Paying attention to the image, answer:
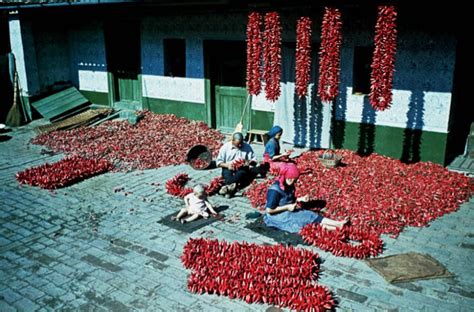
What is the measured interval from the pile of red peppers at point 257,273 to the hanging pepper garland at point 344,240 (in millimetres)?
527

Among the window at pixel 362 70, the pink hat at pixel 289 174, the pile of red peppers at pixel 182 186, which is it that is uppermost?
the window at pixel 362 70

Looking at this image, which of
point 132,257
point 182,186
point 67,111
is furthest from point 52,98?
point 132,257

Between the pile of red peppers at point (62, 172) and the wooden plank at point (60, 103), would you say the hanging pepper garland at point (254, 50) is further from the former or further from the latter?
the wooden plank at point (60, 103)

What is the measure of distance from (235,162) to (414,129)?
16.6 ft

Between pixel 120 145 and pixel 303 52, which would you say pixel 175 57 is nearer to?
pixel 120 145

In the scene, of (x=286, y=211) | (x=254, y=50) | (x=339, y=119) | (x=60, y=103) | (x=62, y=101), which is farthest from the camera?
(x=62, y=101)

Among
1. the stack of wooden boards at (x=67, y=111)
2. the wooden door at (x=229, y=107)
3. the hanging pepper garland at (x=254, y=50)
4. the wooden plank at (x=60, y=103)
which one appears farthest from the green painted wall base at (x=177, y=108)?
the hanging pepper garland at (x=254, y=50)

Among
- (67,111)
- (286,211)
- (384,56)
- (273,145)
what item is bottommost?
(286,211)

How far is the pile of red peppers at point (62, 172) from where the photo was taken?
10703 millimetres

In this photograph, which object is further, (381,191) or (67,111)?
(67,111)

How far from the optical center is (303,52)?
37.4ft

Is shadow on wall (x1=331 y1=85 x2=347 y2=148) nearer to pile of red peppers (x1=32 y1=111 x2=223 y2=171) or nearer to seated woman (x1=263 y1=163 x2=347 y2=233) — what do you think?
pile of red peppers (x1=32 y1=111 x2=223 y2=171)

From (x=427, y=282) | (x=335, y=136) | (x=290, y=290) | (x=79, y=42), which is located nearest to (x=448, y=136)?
(x=335, y=136)

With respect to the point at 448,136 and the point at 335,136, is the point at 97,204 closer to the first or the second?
the point at 335,136
